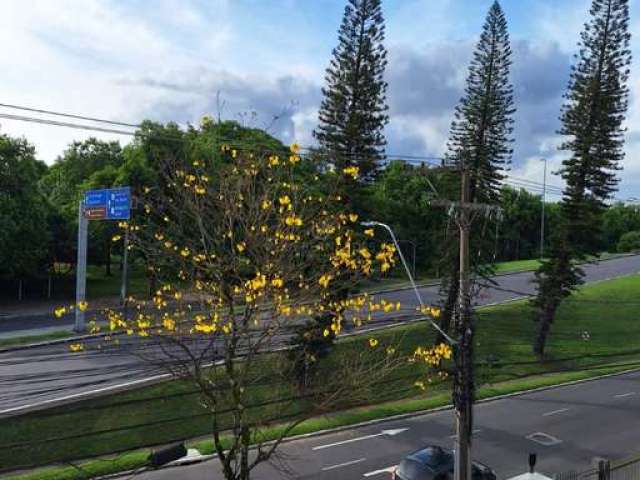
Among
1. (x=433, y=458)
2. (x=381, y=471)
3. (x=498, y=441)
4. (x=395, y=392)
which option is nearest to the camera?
(x=433, y=458)

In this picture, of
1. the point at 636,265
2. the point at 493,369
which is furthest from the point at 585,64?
the point at 636,265

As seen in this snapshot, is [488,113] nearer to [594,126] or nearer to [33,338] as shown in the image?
[594,126]

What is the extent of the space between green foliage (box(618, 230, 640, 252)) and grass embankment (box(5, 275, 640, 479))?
5403 centimetres

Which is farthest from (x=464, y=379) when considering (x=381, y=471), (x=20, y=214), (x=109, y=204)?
(x=20, y=214)

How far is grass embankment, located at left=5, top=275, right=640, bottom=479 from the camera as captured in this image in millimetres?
18203

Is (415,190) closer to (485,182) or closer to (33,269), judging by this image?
(485,182)

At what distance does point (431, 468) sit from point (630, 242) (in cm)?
9809

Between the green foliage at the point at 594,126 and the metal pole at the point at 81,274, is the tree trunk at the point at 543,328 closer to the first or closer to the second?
the green foliage at the point at 594,126

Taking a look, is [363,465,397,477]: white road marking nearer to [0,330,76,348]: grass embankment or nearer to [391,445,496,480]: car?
[391,445,496,480]: car

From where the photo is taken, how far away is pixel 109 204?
102ft

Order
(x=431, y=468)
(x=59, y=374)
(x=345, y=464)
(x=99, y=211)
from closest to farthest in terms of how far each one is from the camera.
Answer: (x=431, y=468), (x=345, y=464), (x=59, y=374), (x=99, y=211)

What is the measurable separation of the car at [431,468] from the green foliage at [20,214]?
32.0 m

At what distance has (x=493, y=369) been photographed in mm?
31047

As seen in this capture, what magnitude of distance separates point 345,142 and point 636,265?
56.9m
